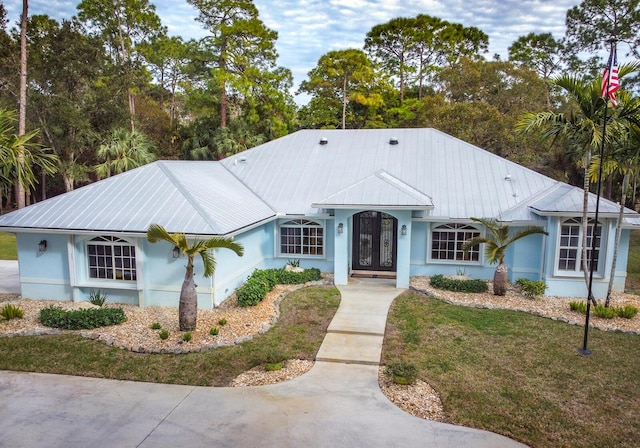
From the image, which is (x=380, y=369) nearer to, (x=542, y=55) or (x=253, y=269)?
(x=253, y=269)

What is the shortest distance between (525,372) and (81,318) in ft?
33.3

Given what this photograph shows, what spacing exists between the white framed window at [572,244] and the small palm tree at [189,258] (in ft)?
33.8

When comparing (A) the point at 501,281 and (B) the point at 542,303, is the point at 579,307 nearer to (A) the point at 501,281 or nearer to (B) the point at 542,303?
(B) the point at 542,303

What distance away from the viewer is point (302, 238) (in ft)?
52.4

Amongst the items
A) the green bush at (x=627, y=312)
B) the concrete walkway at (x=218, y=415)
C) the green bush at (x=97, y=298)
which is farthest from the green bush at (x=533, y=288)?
the green bush at (x=97, y=298)

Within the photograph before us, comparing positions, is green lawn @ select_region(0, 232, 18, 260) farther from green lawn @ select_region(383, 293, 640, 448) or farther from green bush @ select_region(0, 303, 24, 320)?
green lawn @ select_region(383, 293, 640, 448)

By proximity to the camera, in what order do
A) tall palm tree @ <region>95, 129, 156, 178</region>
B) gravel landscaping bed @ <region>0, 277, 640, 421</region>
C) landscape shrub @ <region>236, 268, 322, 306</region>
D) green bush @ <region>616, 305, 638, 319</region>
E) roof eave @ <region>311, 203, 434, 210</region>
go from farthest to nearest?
tall palm tree @ <region>95, 129, 156, 178</region> < roof eave @ <region>311, 203, 434, 210</region> < landscape shrub @ <region>236, 268, 322, 306</region> < green bush @ <region>616, 305, 638, 319</region> < gravel landscaping bed @ <region>0, 277, 640, 421</region>

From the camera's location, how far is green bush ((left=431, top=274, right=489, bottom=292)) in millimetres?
13539

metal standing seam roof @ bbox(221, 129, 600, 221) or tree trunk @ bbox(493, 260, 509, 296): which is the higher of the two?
metal standing seam roof @ bbox(221, 129, 600, 221)

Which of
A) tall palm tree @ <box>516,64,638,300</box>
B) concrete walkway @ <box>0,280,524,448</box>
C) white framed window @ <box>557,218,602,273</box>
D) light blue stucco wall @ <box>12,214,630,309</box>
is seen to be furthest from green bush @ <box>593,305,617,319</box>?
concrete walkway @ <box>0,280,524,448</box>

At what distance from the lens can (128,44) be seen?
1321 inches

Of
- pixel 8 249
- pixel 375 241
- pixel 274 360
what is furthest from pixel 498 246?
pixel 8 249

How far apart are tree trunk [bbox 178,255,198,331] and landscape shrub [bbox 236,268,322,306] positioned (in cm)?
211

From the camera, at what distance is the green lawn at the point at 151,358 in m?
8.08
